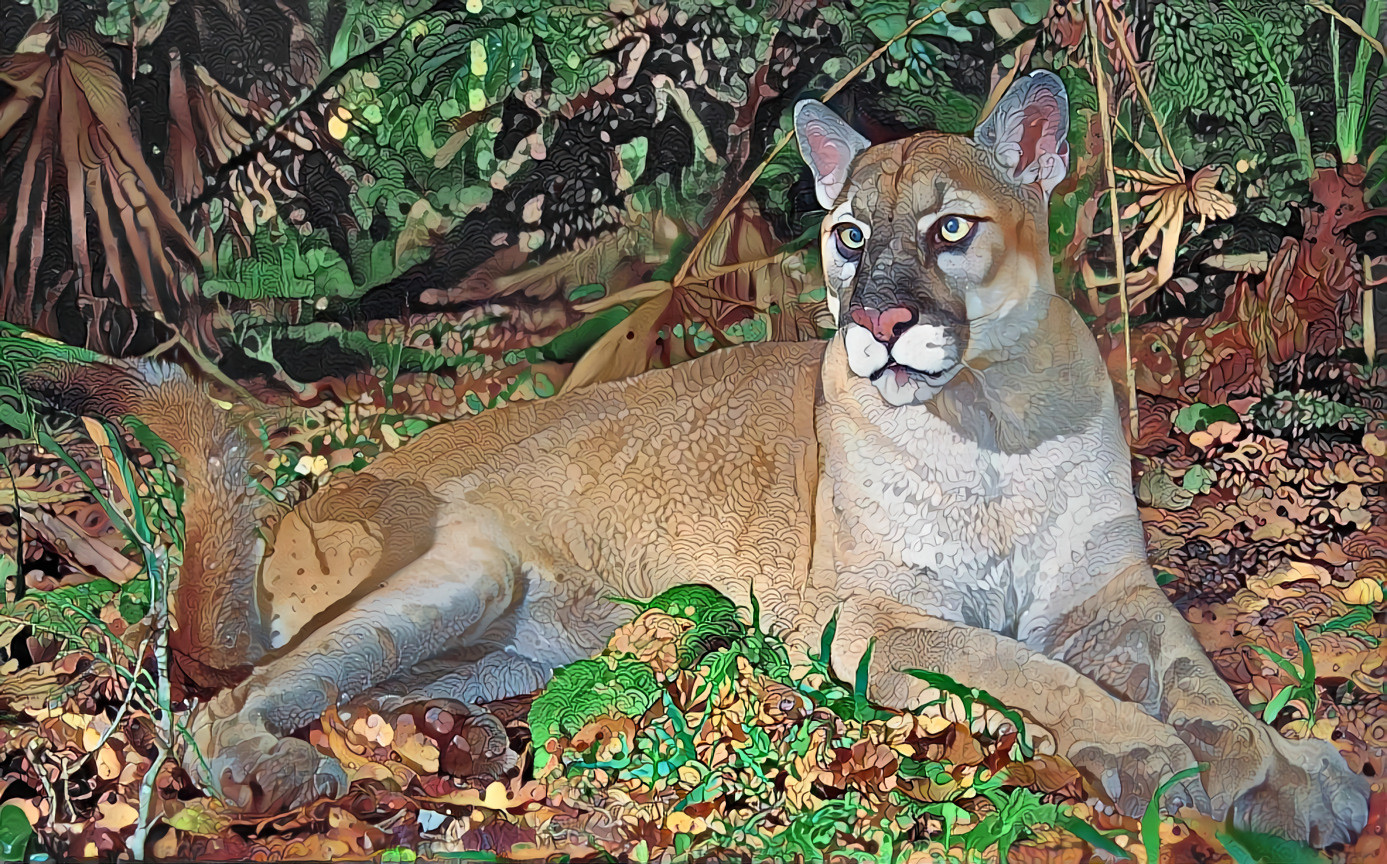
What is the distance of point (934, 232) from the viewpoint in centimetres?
229

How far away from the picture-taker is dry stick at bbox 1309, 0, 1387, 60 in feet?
7.84

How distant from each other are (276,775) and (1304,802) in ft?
6.86

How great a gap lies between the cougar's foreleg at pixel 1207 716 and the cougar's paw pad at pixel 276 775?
59.9 inches

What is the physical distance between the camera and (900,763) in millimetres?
2307

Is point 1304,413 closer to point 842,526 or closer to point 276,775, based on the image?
point 842,526

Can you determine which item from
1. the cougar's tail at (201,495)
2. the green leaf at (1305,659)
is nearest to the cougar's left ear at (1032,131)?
the green leaf at (1305,659)

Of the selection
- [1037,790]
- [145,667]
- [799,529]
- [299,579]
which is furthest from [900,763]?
[145,667]

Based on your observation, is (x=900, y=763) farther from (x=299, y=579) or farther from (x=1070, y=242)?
(x=299, y=579)

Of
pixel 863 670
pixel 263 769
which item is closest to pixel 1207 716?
pixel 863 670

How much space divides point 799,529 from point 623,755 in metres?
0.60

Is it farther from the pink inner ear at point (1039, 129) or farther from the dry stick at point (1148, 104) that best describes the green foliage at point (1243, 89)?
the pink inner ear at point (1039, 129)

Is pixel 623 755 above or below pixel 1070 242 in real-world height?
below

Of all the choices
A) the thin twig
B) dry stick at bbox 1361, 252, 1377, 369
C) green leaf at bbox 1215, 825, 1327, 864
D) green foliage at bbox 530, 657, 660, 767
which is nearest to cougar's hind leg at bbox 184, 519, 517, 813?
green foliage at bbox 530, 657, 660, 767

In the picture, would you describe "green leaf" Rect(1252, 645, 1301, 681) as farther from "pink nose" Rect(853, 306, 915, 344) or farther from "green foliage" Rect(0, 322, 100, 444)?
"green foliage" Rect(0, 322, 100, 444)
